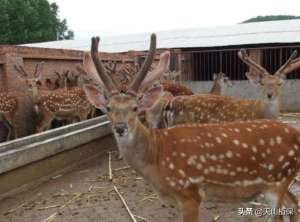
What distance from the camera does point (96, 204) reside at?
18.6 ft

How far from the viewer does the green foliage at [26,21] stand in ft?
107

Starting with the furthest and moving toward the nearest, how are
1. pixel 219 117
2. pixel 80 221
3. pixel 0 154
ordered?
pixel 219 117 < pixel 0 154 < pixel 80 221

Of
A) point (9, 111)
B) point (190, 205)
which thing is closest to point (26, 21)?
point (9, 111)

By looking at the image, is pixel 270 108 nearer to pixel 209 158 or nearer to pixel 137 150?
pixel 209 158

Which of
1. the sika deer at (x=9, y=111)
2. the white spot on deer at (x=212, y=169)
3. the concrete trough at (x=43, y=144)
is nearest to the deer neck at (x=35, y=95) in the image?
the sika deer at (x=9, y=111)

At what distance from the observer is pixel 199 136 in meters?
4.15

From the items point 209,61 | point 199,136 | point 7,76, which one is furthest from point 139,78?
point 209,61

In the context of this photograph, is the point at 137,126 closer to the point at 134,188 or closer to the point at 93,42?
the point at 93,42

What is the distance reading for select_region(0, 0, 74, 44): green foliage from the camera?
107 feet

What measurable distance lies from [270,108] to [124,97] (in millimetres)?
3655

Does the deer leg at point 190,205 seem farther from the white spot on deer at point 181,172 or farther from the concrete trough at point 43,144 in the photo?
the concrete trough at point 43,144

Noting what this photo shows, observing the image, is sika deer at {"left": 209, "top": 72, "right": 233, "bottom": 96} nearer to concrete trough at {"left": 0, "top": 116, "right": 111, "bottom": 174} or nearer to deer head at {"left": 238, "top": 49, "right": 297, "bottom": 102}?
deer head at {"left": 238, "top": 49, "right": 297, "bottom": 102}

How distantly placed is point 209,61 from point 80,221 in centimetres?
1479

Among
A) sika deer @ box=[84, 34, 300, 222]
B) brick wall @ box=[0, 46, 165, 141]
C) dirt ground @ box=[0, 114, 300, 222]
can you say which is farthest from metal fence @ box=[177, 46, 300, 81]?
sika deer @ box=[84, 34, 300, 222]
